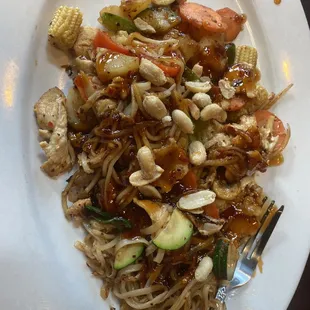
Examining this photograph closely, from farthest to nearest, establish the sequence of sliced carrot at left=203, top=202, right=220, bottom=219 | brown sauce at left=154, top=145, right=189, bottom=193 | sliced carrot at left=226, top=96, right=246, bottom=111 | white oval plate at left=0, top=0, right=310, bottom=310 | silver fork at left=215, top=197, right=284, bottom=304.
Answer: sliced carrot at left=226, top=96, right=246, bottom=111 < silver fork at left=215, top=197, right=284, bottom=304 < sliced carrot at left=203, top=202, right=220, bottom=219 < brown sauce at left=154, top=145, right=189, bottom=193 < white oval plate at left=0, top=0, right=310, bottom=310

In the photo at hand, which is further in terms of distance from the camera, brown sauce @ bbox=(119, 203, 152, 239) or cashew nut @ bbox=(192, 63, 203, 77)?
cashew nut @ bbox=(192, 63, 203, 77)

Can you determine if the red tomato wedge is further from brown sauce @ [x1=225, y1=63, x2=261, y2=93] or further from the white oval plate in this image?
brown sauce @ [x1=225, y1=63, x2=261, y2=93]

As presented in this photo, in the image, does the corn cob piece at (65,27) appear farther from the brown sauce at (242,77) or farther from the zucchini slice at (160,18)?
the brown sauce at (242,77)

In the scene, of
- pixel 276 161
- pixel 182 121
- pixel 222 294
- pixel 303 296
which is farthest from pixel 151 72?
pixel 303 296

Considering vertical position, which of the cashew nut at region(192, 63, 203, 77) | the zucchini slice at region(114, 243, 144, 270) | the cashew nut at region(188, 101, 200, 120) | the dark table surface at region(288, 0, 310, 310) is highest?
the cashew nut at region(192, 63, 203, 77)

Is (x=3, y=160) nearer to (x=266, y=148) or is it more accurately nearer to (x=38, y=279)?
(x=38, y=279)

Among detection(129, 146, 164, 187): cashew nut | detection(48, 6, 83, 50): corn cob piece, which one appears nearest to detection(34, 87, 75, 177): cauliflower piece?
detection(48, 6, 83, 50): corn cob piece
